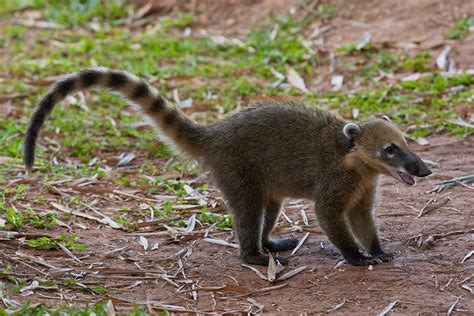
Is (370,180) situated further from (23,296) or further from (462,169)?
(23,296)

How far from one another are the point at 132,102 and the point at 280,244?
1768 mm

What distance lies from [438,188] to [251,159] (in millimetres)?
2034

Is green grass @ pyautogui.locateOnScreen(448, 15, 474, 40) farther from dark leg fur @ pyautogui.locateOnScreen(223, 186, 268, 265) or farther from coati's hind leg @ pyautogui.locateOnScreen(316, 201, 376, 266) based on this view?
dark leg fur @ pyautogui.locateOnScreen(223, 186, 268, 265)

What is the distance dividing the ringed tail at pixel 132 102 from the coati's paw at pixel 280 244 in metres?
0.99

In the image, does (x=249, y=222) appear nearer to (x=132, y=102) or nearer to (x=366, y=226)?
(x=366, y=226)

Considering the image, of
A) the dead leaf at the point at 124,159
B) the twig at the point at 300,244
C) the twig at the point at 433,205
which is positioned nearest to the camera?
the twig at the point at 300,244

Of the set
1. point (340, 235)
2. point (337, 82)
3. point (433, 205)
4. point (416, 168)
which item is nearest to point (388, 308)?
point (340, 235)

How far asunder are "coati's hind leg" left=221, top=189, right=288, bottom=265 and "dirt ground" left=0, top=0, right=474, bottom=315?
14 cm

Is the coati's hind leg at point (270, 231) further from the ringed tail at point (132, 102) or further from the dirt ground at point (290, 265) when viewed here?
the ringed tail at point (132, 102)

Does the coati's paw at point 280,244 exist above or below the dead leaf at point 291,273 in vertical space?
below

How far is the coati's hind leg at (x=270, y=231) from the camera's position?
7066mm

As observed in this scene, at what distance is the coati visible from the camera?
21.9ft

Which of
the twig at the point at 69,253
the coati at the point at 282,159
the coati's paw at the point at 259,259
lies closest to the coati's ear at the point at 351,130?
the coati at the point at 282,159

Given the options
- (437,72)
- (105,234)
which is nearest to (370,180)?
(105,234)
